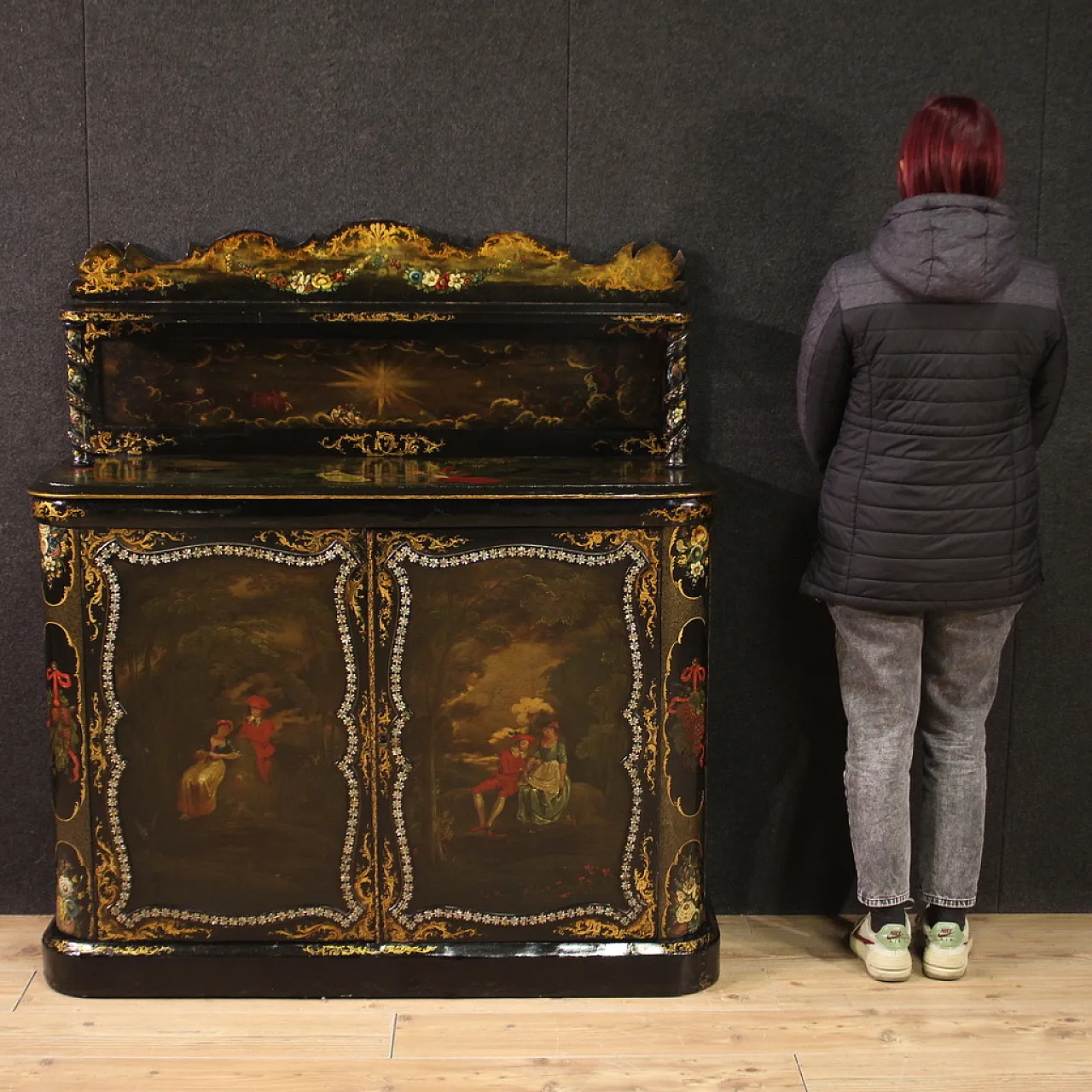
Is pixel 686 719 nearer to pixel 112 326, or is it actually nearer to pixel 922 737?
pixel 922 737

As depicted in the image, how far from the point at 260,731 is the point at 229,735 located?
59 mm

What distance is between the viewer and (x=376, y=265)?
275 cm

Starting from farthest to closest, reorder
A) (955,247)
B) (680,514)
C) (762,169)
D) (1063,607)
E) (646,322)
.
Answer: (1063,607), (762,169), (646,322), (680,514), (955,247)

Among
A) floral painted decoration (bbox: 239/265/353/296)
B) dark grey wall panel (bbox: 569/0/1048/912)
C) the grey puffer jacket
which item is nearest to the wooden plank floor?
dark grey wall panel (bbox: 569/0/1048/912)

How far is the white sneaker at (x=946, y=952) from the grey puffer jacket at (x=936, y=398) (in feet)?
2.22

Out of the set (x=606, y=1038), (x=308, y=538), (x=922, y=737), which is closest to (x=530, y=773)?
(x=606, y=1038)

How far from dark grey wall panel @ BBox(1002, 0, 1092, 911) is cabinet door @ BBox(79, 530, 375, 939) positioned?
1414mm

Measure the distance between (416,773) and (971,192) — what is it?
1.45 meters

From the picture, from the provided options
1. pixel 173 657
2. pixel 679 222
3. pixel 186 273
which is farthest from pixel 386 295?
pixel 173 657

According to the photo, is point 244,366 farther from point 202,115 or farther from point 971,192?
point 971,192

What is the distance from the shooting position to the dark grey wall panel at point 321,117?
8.96 feet

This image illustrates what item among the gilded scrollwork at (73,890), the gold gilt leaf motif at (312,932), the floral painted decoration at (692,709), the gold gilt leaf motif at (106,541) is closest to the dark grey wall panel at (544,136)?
the gold gilt leaf motif at (106,541)

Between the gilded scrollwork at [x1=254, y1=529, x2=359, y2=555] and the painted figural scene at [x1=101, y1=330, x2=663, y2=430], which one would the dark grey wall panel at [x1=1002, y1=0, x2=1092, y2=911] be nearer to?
the painted figural scene at [x1=101, y1=330, x2=663, y2=430]

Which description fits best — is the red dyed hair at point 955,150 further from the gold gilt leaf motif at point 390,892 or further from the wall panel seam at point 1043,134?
the gold gilt leaf motif at point 390,892
